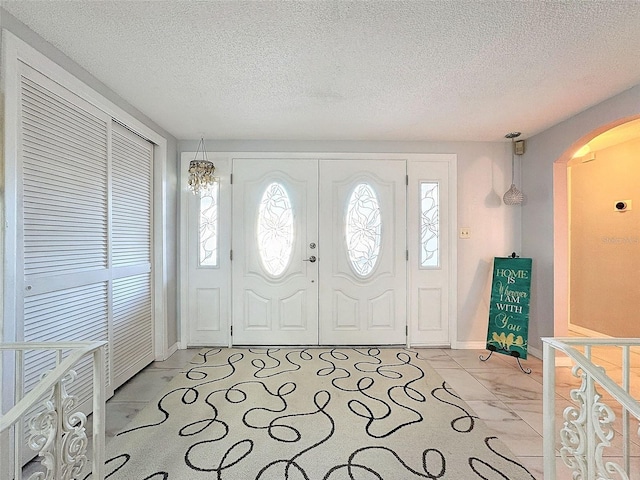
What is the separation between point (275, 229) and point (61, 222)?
1.96 metres

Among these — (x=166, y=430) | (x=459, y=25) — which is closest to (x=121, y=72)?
(x=459, y=25)

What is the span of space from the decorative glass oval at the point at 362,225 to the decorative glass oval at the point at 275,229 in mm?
689

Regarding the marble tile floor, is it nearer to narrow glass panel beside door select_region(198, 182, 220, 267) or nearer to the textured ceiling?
narrow glass panel beside door select_region(198, 182, 220, 267)

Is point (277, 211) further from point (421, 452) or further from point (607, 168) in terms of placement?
point (607, 168)

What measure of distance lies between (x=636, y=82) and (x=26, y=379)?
4294 millimetres

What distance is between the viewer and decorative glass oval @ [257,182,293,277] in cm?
361

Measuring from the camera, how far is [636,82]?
2.27m

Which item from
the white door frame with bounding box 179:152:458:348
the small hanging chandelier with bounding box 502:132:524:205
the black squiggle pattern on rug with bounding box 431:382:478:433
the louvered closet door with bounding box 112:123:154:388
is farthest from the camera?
the white door frame with bounding box 179:152:458:348

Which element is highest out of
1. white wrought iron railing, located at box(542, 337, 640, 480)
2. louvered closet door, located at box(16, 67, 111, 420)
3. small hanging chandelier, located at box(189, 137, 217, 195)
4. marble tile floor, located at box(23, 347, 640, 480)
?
small hanging chandelier, located at box(189, 137, 217, 195)

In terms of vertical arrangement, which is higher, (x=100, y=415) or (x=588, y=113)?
(x=588, y=113)

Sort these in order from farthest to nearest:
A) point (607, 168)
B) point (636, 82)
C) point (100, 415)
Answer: point (607, 168), point (636, 82), point (100, 415)

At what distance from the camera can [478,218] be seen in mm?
3646

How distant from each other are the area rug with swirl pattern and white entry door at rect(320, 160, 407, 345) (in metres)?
0.65

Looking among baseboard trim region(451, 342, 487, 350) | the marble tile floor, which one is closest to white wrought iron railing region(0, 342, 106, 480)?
the marble tile floor
